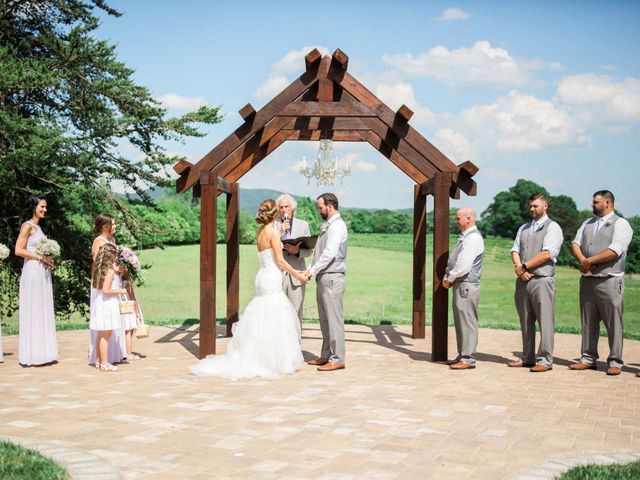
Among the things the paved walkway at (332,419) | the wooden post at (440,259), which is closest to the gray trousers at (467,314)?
the paved walkway at (332,419)

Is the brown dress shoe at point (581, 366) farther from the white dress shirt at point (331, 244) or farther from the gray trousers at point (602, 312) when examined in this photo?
the white dress shirt at point (331, 244)

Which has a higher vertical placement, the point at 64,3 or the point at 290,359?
the point at 64,3

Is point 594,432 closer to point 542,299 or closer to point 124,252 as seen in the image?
point 542,299

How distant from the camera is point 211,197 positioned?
8594 millimetres

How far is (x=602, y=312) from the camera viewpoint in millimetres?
7801

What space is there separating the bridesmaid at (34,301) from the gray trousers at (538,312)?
570cm

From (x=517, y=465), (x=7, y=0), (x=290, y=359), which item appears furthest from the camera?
(x=7, y=0)

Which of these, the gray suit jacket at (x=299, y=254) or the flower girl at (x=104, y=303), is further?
the gray suit jacket at (x=299, y=254)

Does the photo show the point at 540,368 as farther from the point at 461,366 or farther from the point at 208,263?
the point at 208,263

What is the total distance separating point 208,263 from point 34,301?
2.15 m

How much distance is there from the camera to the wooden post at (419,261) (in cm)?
1084

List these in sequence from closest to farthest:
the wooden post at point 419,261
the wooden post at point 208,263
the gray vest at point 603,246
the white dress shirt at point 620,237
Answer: the white dress shirt at point 620,237 → the gray vest at point 603,246 → the wooden post at point 208,263 → the wooden post at point 419,261

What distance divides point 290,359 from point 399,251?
2316cm

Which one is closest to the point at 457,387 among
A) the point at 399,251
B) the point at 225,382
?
the point at 225,382
